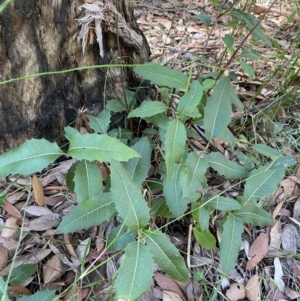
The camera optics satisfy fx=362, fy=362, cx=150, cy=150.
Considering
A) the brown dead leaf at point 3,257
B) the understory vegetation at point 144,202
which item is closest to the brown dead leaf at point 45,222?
the understory vegetation at point 144,202

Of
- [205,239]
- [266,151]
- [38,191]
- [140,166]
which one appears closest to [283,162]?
[266,151]

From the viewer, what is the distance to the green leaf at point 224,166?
1130 mm

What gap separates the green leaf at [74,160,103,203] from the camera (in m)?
1.01

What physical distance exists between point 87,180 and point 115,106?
0.40 m

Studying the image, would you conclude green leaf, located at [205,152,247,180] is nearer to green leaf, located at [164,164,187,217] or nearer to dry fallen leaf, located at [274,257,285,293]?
green leaf, located at [164,164,187,217]

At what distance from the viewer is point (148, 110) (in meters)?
1.09

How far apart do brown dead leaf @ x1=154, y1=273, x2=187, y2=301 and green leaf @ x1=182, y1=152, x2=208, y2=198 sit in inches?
12.6

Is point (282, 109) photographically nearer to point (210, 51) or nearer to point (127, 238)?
point (210, 51)

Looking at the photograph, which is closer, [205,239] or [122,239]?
[122,239]

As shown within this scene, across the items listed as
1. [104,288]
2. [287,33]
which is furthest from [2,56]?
[287,33]

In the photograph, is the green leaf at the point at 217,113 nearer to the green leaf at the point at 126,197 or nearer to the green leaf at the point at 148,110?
the green leaf at the point at 148,110

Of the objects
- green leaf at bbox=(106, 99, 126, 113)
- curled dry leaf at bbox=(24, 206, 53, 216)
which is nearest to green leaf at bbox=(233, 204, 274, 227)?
green leaf at bbox=(106, 99, 126, 113)

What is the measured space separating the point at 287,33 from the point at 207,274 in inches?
69.1

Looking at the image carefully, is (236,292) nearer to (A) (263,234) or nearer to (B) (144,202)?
(A) (263,234)
